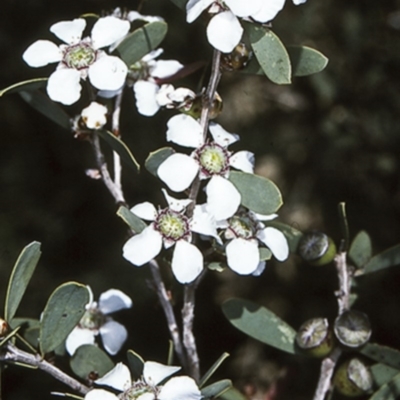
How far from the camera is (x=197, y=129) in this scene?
142cm

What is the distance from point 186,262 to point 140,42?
0.42 meters

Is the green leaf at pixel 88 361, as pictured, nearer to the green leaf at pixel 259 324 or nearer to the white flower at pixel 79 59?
the green leaf at pixel 259 324

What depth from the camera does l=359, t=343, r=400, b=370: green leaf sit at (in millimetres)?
1592

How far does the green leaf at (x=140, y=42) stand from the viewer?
154cm

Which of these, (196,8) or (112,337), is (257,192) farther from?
(112,337)

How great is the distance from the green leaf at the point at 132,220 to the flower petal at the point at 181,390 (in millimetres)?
257

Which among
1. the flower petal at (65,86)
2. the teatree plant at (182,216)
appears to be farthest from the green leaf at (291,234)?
the flower petal at (65,86)

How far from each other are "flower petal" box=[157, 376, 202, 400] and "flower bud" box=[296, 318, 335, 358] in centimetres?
31

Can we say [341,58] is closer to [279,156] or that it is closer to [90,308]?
[279,156]

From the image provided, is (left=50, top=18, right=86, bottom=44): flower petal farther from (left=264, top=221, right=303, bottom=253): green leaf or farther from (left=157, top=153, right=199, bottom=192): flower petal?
(left=264, top=221, right=303, bottom=253): green leaf

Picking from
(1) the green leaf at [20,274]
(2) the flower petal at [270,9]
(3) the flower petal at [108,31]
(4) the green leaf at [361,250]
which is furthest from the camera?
(4) the green leaf at [361,250]

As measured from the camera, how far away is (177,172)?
1.39 meters

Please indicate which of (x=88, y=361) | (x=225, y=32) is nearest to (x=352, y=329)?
(x=88, y=361)

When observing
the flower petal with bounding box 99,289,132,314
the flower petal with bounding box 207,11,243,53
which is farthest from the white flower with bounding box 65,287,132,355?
the flower petal with bounding box 207,11,243,53
